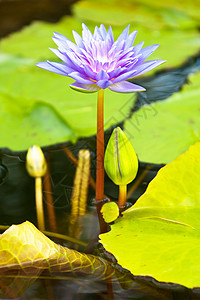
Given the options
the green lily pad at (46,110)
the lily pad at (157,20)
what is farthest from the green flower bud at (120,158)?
the lily pad at (157,20)

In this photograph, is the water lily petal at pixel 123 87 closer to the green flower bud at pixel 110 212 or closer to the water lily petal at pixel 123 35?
the water lily petal at pixel 123 35

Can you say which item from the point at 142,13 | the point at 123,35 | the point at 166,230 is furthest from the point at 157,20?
the point at 166,230

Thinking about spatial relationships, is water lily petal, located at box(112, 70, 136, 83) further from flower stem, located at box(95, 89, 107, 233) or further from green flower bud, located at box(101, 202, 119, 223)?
green flower bud, located at box(101, 202, 119, 223)

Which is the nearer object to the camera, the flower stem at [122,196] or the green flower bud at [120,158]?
the green flower bud at [120,158]

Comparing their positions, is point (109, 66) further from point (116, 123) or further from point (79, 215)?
point (116, 123)

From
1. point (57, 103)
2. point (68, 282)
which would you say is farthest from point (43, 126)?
point (68, 282)

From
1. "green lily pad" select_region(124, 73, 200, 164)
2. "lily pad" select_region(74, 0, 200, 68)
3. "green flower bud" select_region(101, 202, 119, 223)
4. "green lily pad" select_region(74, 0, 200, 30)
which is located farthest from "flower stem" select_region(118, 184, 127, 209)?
"green lily pad" select_region(74, 0, 200, 30)
